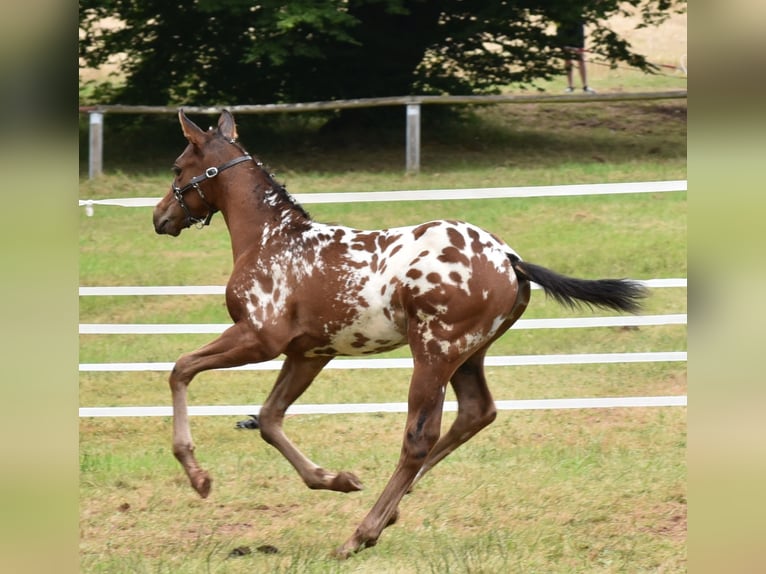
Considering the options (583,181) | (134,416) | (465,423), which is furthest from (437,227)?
(583,181)

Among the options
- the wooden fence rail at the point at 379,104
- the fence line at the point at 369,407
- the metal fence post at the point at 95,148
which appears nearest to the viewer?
the fence line at the point at 369,407

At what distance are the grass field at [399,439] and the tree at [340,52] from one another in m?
2.07

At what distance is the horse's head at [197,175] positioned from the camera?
4988 mm

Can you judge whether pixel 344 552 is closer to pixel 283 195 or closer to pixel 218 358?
A: pixel 218 358

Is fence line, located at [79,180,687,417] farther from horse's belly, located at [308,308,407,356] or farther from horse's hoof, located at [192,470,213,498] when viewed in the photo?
horse's hoof, located at [192,470,213,498]

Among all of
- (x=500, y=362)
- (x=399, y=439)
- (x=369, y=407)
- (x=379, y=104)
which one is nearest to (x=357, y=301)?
(x=399, y=439)

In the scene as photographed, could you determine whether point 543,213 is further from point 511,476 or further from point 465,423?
point 465,423

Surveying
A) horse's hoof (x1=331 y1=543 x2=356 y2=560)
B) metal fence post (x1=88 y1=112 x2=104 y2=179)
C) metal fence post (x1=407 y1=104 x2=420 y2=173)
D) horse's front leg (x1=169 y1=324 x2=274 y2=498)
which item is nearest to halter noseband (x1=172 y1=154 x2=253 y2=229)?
horse's front leg (x1=169 y1=324 x2=274 y2=498)

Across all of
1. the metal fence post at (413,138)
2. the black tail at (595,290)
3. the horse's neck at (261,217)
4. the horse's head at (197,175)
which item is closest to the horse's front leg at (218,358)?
the horse's neck at (261,217)

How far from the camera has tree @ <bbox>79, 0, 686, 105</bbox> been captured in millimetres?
13750

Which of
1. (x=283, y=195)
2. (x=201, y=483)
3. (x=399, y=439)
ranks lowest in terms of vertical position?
(x=399, y=439)

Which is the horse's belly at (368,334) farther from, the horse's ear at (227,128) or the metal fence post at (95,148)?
A: the metal fence post at (95,148)

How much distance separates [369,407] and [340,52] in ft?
26.9

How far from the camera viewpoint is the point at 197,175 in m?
5.00
